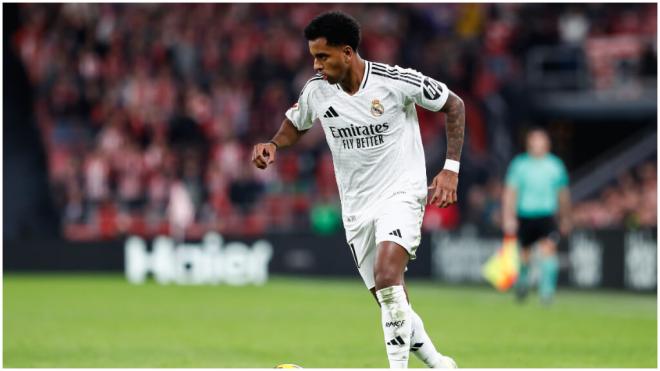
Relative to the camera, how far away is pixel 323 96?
25.2 feet

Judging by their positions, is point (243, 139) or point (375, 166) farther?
point (243, 139)

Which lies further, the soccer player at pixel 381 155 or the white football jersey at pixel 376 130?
the white football jersey at pixel 376 130

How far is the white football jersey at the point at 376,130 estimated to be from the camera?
754cm

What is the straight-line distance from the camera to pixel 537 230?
51.0ft

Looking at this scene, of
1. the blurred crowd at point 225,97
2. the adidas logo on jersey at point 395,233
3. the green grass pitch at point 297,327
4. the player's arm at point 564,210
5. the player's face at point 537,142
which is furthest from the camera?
the blurred crowd at point 225,97

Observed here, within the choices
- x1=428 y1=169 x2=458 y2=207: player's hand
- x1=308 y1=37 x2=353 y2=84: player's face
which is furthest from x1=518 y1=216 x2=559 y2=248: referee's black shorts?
x1=308 y1=37 x2=353 y2=84: player's face

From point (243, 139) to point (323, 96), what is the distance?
1795 cm

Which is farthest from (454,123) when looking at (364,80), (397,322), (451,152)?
(397,322)

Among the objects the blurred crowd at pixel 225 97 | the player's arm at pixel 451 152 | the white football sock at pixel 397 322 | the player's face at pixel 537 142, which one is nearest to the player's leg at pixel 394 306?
the white football sock at pixel 397 322

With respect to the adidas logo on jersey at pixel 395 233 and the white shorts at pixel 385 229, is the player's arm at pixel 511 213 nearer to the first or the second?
the white shorts at pixel 385 229

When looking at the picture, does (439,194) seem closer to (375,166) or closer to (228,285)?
(375,166)

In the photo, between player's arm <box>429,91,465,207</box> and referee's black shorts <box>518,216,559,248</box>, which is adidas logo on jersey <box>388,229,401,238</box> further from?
referee's black shorts <box>518,216,559,248</box>

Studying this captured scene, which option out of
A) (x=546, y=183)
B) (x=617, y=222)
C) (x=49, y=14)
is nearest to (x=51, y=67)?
(x=49, y=14)

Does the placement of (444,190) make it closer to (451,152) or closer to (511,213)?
(451,152)
